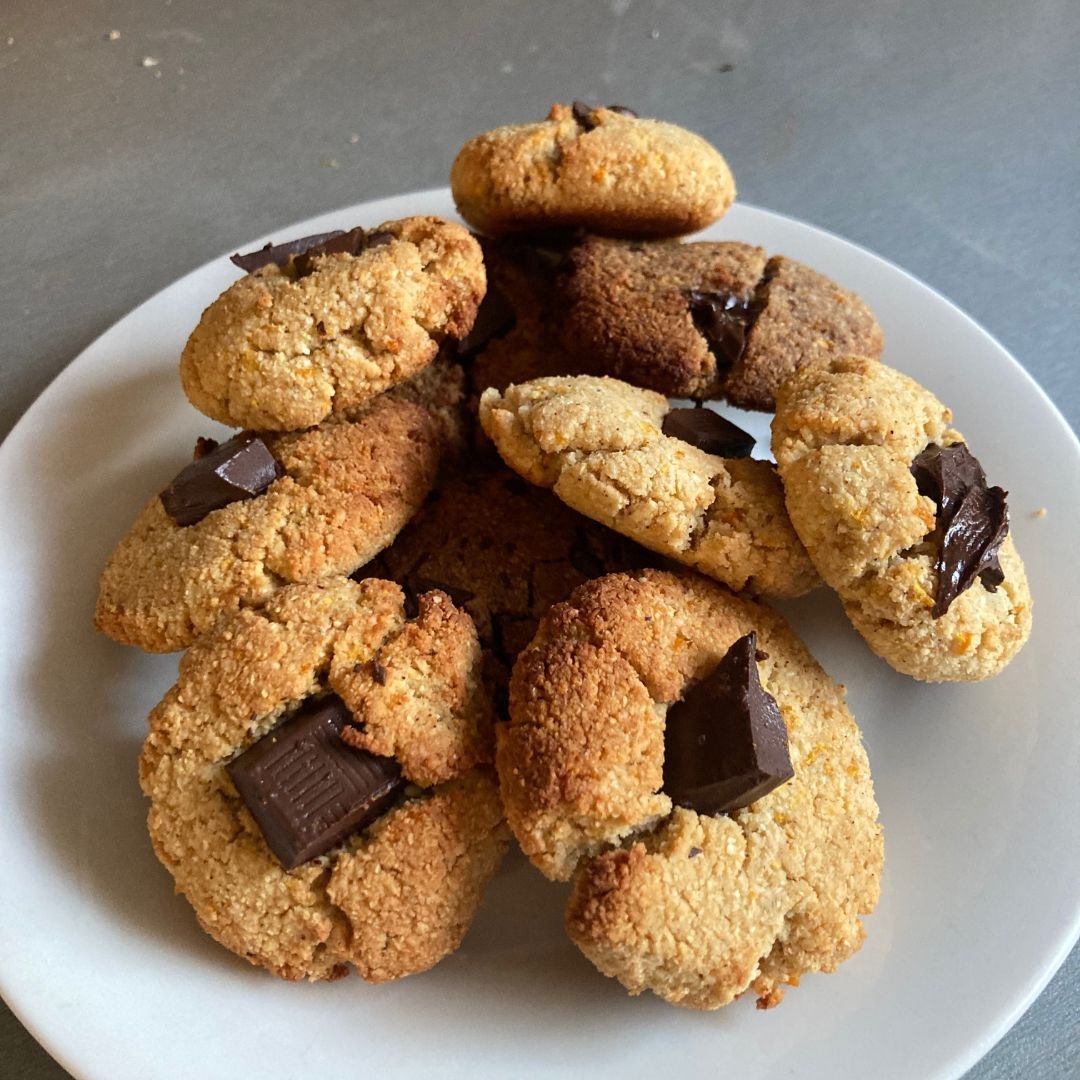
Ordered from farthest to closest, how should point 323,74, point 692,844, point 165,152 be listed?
point 323,74 < point 165,152 < point 692,844

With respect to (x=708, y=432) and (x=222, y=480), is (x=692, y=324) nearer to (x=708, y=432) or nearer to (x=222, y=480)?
(x=708, y=432)

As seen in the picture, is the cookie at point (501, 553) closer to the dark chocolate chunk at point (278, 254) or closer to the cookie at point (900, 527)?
the cookie at point (900, 527)

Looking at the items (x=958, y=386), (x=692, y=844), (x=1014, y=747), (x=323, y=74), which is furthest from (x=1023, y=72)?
(x=692, y=844)

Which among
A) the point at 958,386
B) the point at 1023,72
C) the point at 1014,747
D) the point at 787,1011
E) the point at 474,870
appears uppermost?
the point at 1023,72

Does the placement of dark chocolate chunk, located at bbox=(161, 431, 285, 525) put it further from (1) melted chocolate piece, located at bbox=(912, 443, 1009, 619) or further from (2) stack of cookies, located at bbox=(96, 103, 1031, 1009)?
(1) melted chocolate piece, located at bbox=(912, 443, 1009, 619)

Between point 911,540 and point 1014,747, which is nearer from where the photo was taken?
point 911,540

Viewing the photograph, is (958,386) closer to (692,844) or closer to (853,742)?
(853,742)

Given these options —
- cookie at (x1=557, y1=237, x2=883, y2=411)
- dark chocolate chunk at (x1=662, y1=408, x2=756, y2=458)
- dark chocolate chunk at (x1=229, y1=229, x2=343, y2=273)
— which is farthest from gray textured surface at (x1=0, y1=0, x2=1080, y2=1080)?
dark chocolate chunk at (x1=662, y1=408, x2=756, y2=458)
